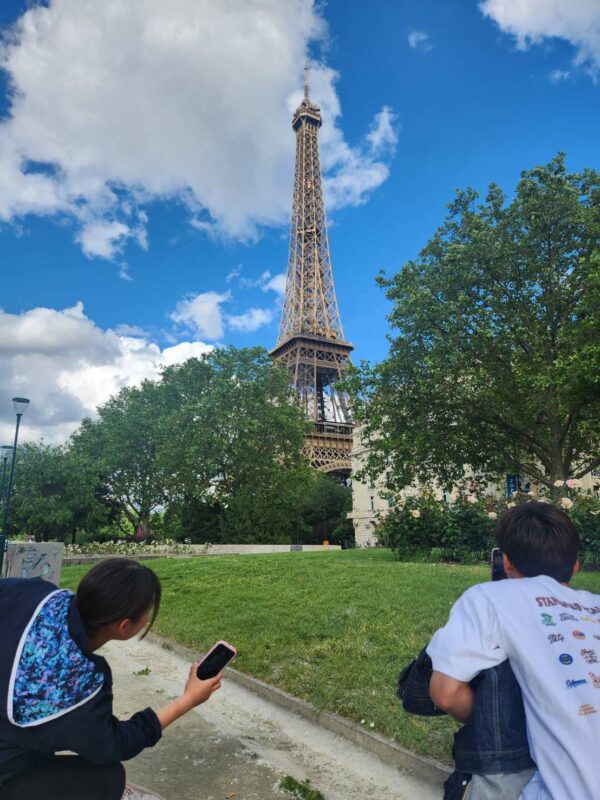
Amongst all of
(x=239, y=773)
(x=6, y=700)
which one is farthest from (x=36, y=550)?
(x=6, y=700)

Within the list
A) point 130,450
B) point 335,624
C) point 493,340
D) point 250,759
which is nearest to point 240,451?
point 130,450

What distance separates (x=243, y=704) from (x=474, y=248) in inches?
652

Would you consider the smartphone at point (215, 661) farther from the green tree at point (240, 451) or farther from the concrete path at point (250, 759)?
the green tree at point (240, 451)

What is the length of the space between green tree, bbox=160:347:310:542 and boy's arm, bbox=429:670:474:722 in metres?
30.8

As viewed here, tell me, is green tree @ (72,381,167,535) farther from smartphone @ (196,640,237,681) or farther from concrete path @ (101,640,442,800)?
smartphone @ (196,640,237,681)

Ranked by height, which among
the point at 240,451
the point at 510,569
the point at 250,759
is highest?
the point at 240,451

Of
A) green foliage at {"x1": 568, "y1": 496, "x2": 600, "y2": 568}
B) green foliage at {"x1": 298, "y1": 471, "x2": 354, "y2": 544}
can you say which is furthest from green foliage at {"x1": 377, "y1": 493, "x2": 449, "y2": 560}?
green foliage at {"x1": 298, "y1": 471, "x2": 354, "y2": 544}

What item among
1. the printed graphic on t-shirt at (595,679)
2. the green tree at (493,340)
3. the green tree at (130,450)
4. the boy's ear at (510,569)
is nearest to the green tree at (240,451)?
the green tree at (130,450)

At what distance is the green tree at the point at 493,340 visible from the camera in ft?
60.3

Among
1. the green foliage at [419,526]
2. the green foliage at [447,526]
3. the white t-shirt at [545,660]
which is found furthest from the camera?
the green foliage at [419,526]

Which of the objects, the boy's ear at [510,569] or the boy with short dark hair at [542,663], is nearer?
the boy with short dark hair at [542,663]

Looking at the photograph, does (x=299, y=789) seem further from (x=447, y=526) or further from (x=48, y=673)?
(x=447, y=526)

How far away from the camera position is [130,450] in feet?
132

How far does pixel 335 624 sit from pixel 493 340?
43.2ft
